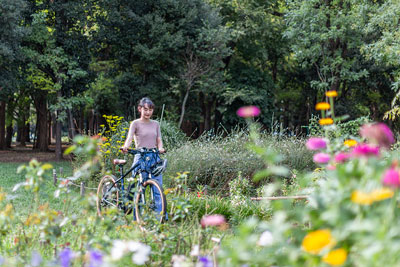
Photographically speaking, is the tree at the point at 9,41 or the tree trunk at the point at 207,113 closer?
the tree at the point at 9,41

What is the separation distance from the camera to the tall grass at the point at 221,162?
8758mm

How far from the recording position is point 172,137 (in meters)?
11.3

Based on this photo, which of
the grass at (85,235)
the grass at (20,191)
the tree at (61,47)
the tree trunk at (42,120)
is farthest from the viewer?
the tree trunk at (42,120)

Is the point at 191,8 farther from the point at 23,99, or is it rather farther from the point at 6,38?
the point at 23,99

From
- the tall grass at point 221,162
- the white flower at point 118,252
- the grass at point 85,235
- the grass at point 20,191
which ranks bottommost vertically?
the grass at point 20,191

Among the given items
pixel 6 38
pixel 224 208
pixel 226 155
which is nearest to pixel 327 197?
pixel 224 208

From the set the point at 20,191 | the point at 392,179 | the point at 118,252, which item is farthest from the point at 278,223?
the point at 20,191

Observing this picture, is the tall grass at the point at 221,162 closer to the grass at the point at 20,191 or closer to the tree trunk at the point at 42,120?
the grass at the point at 20,191

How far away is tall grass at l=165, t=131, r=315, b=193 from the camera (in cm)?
876

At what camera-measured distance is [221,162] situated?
29.6ft

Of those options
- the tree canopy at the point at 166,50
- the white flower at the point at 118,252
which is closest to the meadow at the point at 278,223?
the white flower at the point at 118,252

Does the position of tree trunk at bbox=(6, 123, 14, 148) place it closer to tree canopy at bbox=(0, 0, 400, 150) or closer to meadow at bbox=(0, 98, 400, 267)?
tree canopy at bbox=(0, 0, 400, 150)

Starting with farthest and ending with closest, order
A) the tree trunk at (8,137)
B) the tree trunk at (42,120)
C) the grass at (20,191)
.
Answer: the tree trunk at (8,137), the tree trunk at (42,120), the grass at (20,191)

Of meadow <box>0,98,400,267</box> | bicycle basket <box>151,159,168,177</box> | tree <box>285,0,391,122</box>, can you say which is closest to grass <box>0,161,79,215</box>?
bicycle basket <box>151,159,168,177</box>
